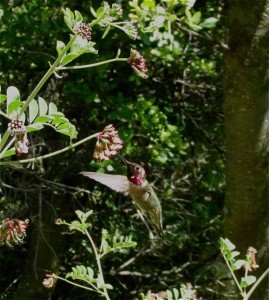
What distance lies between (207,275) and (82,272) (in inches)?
108

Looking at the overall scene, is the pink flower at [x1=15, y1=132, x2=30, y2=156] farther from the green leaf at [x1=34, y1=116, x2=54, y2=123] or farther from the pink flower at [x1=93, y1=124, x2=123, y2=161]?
the pink flower at [x1=93, y1=124, x2=123, y2=161]

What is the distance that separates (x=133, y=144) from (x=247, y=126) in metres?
0.97

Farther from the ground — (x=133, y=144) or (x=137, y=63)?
(x=137, y=63)

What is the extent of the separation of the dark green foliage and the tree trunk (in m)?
0.20

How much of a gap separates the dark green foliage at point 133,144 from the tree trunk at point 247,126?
20 centimetres

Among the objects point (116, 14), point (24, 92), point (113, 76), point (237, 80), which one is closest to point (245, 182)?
point (237, 80)

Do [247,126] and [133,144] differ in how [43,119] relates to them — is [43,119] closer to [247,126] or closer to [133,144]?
[247,126]

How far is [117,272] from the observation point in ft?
12.1

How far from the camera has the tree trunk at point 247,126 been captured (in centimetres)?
237

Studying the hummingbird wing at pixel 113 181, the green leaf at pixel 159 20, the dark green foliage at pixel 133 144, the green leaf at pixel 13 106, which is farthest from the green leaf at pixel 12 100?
the dark green foliage at pixel 133 144

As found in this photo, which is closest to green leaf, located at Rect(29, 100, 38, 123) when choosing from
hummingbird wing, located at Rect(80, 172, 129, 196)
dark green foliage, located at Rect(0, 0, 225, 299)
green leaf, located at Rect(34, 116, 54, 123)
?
green leaf, located at Rect(34, 116, 54, 123)

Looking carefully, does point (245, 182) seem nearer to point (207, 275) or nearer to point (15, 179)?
point (15, 179)

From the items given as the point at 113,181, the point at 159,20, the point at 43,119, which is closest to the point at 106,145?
the point at 43,119

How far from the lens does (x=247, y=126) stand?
246 centimetres
